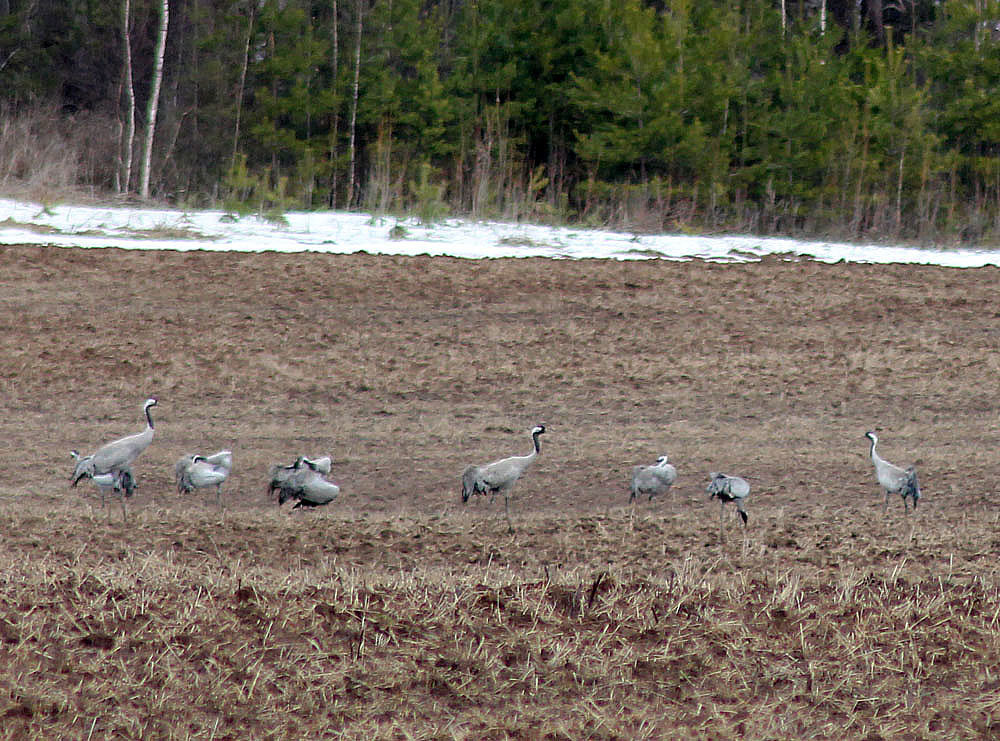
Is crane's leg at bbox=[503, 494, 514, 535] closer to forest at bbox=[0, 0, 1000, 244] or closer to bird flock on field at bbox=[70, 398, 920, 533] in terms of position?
bird flock on field at bbox=[70, 398, 920, 533]

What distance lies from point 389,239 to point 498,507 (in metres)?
8.28

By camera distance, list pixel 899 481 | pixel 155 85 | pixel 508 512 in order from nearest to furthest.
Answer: pixel 899 481 < pixel 508 512 < pixel 155 85

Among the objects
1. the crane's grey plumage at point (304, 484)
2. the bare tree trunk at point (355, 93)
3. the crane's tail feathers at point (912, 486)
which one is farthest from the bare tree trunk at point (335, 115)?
the crane's tail feathers at point (912, 486)

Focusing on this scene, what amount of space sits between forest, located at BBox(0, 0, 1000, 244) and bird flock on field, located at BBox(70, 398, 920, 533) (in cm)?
970

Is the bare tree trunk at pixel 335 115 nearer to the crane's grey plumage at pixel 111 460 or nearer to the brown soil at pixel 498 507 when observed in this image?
the brown soil at pixel 498 507

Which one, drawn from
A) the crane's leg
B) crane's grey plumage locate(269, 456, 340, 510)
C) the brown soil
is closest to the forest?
the brown soil

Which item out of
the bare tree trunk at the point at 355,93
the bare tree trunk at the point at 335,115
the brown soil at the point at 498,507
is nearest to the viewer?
the brown soil at the point at 498,507

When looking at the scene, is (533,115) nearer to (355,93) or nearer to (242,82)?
(355,93)

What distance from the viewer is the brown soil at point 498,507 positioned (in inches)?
213

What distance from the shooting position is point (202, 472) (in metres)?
8.88

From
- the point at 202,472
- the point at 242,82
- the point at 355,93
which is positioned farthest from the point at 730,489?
the point at 242,82

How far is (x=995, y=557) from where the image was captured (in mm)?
7367

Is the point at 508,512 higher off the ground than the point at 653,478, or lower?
lower

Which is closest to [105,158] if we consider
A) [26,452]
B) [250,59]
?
[250,59]
